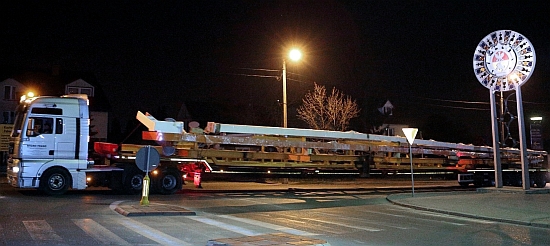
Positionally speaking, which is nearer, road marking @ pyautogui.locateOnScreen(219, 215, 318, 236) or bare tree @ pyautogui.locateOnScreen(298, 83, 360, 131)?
road marking @ pyautogui.locateOnScreen(219, 215, 318, 236)

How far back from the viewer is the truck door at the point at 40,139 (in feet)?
56.9

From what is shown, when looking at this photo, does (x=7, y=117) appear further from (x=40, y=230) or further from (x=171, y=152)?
(x=40, y=230)

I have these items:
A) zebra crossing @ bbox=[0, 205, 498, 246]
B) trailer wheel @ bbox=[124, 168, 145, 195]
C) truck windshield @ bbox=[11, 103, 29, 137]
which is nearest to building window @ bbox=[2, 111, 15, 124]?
truck windshield @ bbox=[11, 103, 29, 137]

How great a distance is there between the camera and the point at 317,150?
24172 millimetres

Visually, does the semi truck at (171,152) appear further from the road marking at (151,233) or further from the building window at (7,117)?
the building window at (7,117)

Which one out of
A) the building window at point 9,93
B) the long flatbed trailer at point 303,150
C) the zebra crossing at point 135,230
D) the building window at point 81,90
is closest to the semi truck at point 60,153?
the long flatbed trailer at point 303,150

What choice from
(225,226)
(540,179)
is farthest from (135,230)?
(540,179)

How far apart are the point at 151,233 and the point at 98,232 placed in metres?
1.03

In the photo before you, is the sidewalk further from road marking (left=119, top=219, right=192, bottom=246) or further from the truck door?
the truck door

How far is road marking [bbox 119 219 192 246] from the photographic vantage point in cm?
924

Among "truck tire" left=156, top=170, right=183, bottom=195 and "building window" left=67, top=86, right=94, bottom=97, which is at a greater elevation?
"building window" left=67, top=86, right=94, bottom=97

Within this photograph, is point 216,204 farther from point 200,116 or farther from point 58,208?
point 200,116

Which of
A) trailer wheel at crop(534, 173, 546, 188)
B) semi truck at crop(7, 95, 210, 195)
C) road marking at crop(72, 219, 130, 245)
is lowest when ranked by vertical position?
road marking at crop(72, 219, 130, 245)

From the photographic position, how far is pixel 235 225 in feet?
38.2
